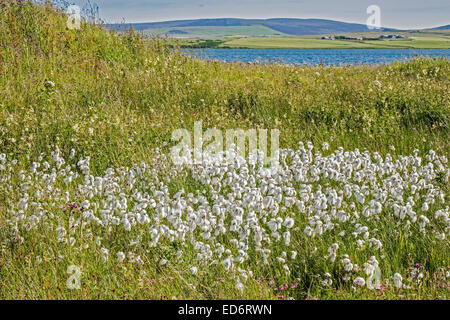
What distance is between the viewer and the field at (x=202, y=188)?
339 centimetres

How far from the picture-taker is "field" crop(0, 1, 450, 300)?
339cm

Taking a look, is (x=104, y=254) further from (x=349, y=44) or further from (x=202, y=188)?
(x=349, y=44)

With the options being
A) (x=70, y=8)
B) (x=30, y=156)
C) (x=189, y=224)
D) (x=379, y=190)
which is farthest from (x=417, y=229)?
(x=70, y=8)

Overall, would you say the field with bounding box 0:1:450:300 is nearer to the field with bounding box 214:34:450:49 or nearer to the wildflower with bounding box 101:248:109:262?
the wildflower with bounding box 101:248:109:262

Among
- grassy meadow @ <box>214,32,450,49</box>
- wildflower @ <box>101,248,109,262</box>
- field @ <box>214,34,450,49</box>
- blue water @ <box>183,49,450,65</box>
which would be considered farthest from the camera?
grassy meadow @ <box>214,32,450,49</box>

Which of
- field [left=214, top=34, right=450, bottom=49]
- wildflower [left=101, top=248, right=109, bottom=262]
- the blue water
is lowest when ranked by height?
wildflower [left=101, top=248, right=109, bottom=262]

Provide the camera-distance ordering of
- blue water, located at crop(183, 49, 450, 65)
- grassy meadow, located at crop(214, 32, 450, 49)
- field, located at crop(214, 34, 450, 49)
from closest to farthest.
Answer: blue water, located at crop(183, 49, 450, 65) < field, located at crop(214, 34, 450, 49) < grassy meadow, located at crop(214, 32, 450, 49)

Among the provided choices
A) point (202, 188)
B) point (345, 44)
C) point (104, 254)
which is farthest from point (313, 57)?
point (345, 44)

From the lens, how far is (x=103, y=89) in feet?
29.8

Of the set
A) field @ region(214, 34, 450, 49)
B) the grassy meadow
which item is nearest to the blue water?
field @ region(214, 34, 450, 49)

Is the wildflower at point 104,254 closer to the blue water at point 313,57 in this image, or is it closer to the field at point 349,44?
the blue water at point 313,57

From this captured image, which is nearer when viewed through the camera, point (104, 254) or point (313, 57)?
point (104, 254)

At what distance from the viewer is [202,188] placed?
5121mm

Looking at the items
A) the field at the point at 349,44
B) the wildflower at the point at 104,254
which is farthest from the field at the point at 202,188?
the field at the point at 349,44
